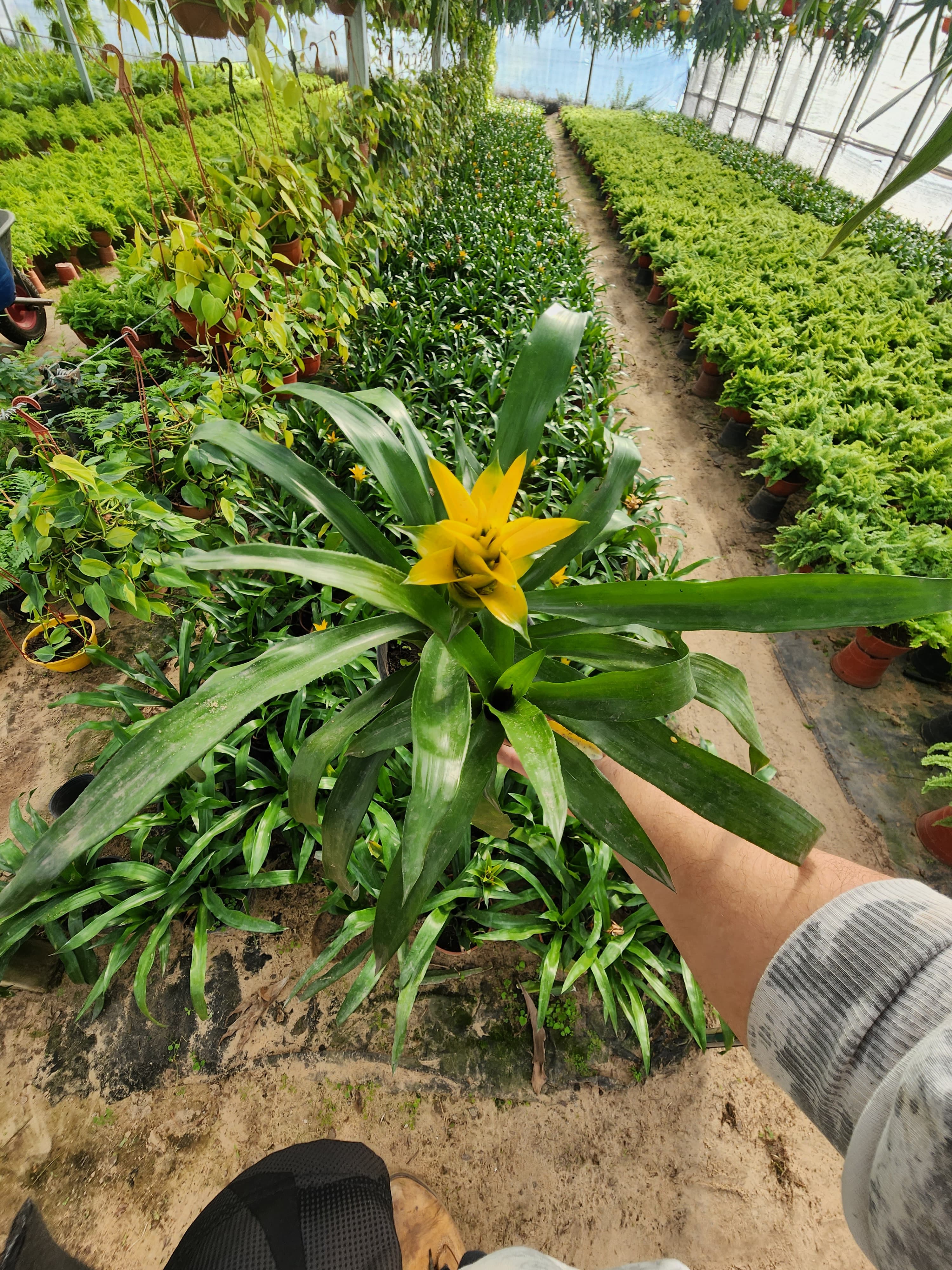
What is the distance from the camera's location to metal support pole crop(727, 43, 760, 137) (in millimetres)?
13016

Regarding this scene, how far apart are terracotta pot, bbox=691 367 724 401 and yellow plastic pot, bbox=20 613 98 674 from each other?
3711mm

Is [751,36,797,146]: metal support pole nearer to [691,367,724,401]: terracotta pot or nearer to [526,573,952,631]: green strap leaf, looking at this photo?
[691,367,724,401]: terracotta pot

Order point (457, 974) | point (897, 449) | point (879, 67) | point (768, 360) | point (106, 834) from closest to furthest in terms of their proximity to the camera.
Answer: point (106, 834) → point (457, 974) → point (897, 449) → point (768, 360) → point (879, 67)

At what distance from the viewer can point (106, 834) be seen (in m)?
0.51

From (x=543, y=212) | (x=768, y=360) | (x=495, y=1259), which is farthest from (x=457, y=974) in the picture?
(x=543, y=212)

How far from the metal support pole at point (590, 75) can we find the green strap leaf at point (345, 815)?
92.5 feet

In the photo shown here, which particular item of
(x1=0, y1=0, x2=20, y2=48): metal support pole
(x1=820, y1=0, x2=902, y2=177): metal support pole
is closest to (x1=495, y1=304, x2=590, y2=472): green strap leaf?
(x1=820, y1=0, x2=902, y2=177): metal support pole

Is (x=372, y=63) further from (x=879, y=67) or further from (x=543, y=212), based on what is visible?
(x=879, y=67)

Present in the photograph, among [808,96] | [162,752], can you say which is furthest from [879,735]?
[808,96]

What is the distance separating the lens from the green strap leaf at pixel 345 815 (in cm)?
78

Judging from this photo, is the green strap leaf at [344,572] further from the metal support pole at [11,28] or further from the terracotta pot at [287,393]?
the metal support pole at [11,28]

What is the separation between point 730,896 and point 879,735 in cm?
180

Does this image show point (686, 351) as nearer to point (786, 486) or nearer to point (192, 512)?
point (786, 486)

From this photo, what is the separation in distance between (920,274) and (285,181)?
5.36 m
